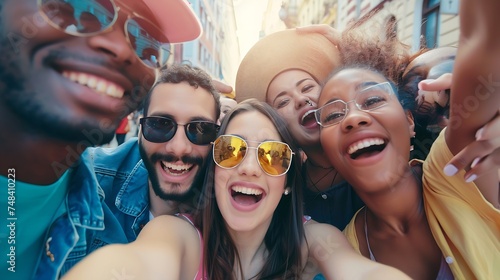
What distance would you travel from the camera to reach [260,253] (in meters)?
1.79

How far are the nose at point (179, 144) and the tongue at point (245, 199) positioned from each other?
1.26 feet

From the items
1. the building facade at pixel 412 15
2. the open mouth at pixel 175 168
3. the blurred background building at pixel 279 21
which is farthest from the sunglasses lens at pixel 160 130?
the building facade at pixel 412 15

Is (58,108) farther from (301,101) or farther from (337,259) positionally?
(301,101)

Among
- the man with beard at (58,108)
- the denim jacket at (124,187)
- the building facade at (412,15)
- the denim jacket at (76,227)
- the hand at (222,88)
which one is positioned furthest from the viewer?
the building facade at (412,15)

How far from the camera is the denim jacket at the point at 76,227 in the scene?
4.82ft

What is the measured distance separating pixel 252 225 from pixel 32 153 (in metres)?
1.06

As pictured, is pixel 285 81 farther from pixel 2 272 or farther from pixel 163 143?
pixel 2 272

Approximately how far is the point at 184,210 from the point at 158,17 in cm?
111

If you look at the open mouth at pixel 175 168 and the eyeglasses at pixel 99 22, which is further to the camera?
the open mouth at pixel 175 168

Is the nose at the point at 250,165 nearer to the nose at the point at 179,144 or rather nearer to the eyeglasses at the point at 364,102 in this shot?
the nose at the point at 179,144

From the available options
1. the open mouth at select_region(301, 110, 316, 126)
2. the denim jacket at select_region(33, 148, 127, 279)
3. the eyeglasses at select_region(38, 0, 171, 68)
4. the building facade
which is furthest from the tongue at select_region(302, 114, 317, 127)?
the building facade

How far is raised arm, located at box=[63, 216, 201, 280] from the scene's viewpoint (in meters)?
1.16

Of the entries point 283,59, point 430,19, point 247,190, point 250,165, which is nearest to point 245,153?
point 250,165

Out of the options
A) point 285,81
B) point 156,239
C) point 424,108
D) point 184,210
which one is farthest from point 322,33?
point 156,239
